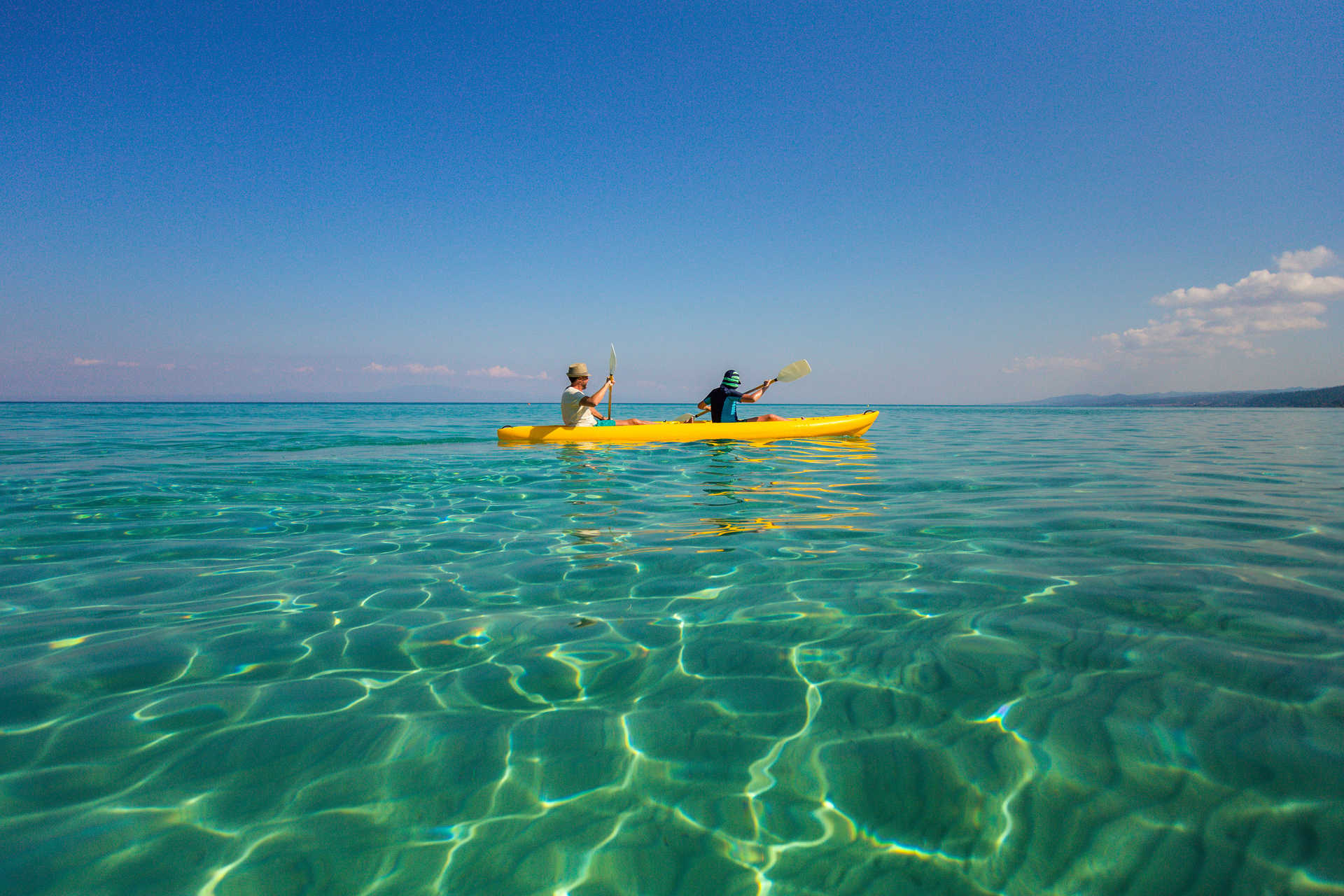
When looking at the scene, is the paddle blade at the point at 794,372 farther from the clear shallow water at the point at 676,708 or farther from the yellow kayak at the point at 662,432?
the clear shallow water at the point at 676,708

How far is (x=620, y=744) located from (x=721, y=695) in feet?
1.62

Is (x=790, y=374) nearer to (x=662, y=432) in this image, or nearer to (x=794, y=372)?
(x=794, y=372)

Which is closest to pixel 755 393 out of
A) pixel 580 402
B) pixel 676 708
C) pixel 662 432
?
pixel 662 432

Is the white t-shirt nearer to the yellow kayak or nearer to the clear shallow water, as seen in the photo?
the yellow kayak

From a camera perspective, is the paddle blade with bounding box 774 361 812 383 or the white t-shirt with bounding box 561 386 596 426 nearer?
the white t-shirt with bounding box 561 386 596 426

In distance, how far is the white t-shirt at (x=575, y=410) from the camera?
12211mm

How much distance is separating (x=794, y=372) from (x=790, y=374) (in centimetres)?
16

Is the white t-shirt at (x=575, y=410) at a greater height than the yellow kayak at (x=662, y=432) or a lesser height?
greater

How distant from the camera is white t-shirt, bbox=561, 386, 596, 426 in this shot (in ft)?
40.1

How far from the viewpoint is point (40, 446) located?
13.5 metres

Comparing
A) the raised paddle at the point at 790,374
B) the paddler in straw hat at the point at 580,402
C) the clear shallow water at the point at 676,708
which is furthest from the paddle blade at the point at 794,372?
the clear shallow water at the point at 676,708

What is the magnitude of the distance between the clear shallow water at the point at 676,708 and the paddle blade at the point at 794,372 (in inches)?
366

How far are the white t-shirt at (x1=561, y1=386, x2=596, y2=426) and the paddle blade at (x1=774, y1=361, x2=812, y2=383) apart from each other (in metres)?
4.62

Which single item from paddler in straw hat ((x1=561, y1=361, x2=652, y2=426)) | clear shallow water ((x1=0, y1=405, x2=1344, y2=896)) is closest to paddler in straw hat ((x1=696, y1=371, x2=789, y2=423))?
paddler in straw hat ((x1=561, y1=361, x2=652, y2=426))
